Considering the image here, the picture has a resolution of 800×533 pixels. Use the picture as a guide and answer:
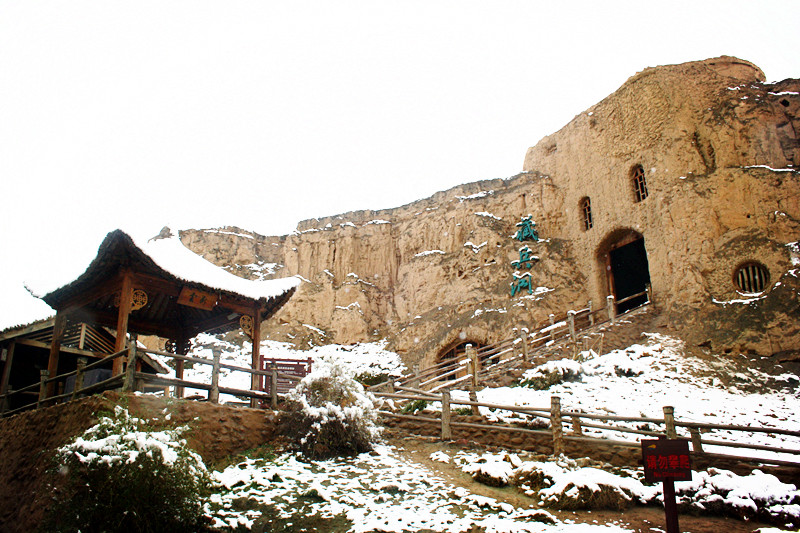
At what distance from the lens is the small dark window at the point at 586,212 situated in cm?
2799

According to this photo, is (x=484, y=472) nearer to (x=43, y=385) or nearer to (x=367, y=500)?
(x=367, y=500)

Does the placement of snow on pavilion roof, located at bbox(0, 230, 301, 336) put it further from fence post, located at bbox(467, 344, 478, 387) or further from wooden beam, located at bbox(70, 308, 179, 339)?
fence post, located at bbox(467, 344, 478, 387)

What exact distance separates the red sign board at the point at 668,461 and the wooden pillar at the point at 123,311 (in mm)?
9657

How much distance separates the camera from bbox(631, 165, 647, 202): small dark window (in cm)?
2481

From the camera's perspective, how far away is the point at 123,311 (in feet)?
36.3

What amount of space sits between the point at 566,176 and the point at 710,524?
77.7ft

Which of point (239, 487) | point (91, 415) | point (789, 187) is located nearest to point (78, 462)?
point (91, 415)

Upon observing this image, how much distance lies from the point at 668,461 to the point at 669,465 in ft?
0.15

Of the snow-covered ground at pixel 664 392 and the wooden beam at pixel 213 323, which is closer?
the snow-covered ground at pixel 664 392

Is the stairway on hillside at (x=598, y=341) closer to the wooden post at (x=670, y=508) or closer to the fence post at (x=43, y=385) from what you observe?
the wooden post at (x=670, y=508)

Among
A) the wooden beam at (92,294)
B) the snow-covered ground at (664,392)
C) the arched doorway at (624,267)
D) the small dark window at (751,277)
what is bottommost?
the snow-covered ground at (664,392)

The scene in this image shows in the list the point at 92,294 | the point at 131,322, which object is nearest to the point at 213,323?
the point at 131,322

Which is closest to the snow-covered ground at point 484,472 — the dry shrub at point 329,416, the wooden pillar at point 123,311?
the dry shrub at point 329,416

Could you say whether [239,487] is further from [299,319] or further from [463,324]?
[299,319]
